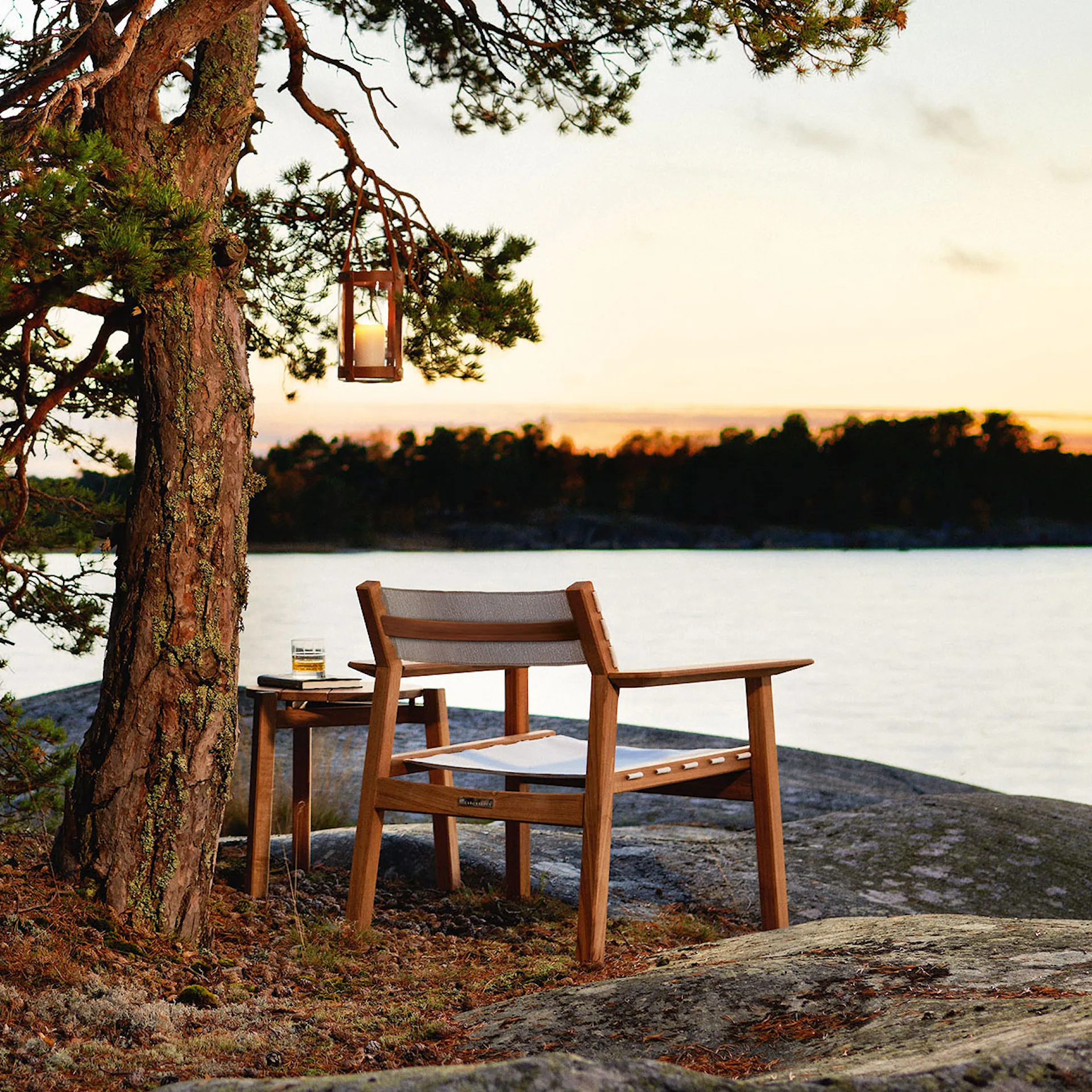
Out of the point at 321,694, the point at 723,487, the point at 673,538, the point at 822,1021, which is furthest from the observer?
the point at 673,538

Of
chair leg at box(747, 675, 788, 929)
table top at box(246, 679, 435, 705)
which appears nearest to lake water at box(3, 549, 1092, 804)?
chair leg at box(747, 675, 788, 929)

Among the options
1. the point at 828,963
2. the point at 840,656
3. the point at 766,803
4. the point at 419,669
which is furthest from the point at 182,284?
the point at 840,656

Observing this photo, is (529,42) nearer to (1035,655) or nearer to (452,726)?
(452,726)

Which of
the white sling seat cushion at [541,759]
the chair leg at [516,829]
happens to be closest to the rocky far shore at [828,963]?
the chair leg at [516,829]

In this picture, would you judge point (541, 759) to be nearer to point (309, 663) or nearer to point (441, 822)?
point (441, 822)

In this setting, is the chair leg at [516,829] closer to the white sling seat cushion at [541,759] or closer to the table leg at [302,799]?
the white sling seat cushion at [541,759]

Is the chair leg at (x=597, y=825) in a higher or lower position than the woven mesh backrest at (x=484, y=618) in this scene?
lower

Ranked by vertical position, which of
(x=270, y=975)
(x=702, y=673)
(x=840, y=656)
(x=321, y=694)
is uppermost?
(x=702, y=673)

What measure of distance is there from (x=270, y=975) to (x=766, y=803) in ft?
4.49

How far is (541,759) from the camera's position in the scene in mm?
3283

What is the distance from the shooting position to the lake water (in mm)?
9977

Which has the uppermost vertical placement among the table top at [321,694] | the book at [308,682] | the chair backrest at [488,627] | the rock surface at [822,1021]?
the chair backrest at [488,627]

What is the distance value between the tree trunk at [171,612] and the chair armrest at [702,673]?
3.31ft

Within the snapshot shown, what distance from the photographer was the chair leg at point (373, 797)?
3184 mm
